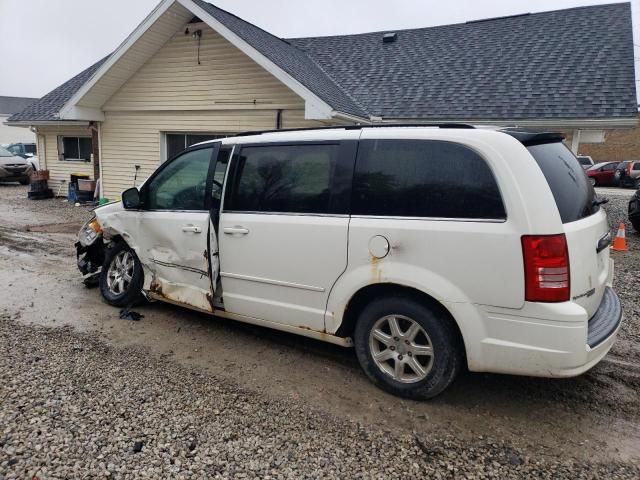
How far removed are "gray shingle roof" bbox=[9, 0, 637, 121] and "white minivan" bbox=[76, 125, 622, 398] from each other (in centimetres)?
588

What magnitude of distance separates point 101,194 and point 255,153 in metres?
11.3

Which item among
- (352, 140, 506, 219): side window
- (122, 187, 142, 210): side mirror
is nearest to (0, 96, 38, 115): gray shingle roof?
(122, 187, 142, 210): side mirror

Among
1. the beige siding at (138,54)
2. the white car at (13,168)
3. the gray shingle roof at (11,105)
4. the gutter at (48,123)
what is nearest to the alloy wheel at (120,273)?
the beige siding at (138,54)

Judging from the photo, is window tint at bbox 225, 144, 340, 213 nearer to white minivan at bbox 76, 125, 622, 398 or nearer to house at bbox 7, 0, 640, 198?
white minivan at bbox 76, 125, 622, 398

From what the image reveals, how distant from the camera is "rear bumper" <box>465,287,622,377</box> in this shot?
2729mm

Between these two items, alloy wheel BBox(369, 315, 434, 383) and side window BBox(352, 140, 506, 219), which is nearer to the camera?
side window BBox(352, 140, 506, 219)

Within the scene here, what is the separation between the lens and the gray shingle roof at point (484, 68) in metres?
9.84

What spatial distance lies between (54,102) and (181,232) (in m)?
15.1

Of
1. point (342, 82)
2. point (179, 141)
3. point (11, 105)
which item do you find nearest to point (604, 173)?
point (342, 82)

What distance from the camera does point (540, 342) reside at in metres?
2.78

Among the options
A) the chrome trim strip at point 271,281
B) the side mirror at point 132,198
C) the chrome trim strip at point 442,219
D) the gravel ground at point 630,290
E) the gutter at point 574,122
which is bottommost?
the gravel ground at point 630,290

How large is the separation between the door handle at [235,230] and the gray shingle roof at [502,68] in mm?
7632

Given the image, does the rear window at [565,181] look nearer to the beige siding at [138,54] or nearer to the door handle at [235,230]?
the door handle at [235,230]

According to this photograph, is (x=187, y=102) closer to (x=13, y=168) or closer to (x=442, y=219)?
(x=442, y=219)
